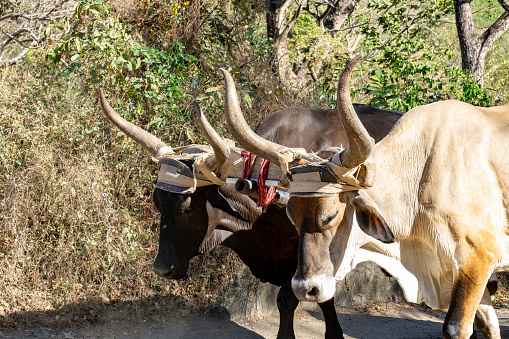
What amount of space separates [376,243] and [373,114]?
63.9 inches

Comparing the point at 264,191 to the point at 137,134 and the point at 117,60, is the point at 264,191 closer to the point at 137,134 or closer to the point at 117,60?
the point at 137,134

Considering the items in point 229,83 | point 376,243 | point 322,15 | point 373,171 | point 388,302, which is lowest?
point 388,302

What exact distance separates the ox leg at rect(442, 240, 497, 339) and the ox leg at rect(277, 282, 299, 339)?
1500 mm

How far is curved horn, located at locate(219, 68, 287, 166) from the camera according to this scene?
3.38 m

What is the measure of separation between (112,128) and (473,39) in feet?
15.9

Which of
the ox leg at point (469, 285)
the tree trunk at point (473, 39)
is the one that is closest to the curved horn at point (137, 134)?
the ox leg at point (469, 285)

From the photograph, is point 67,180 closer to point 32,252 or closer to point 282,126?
point 32,252

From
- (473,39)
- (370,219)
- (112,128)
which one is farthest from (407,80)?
(370,219)

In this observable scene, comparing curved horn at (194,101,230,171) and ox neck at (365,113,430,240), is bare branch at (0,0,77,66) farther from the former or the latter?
ox neck at (365,113,430,240)

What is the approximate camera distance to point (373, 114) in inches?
199

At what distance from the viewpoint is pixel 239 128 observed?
3.45m

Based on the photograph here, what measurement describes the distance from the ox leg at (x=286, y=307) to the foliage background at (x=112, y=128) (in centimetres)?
106

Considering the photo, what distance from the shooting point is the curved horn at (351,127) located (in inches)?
118

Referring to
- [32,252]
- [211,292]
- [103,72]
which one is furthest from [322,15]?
[32,252]
